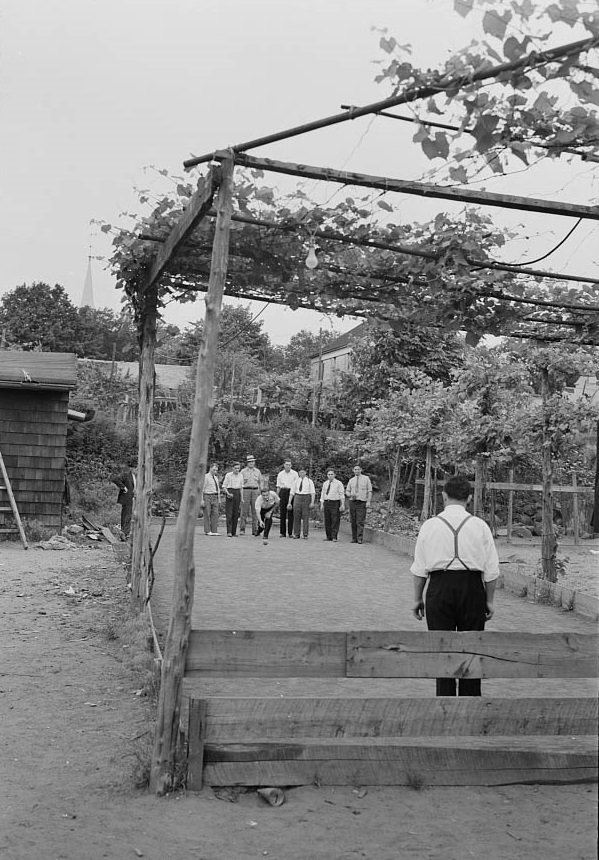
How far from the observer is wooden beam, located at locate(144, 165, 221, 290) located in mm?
5848

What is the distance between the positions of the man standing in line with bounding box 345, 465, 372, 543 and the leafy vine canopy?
10267 mm

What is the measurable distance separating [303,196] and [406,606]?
678 centimetres

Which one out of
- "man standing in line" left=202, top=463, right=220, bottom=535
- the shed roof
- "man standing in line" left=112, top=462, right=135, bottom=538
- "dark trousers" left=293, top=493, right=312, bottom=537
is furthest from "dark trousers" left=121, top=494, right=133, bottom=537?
"dark trousers" left=293, top=493, right=312, bottom=537

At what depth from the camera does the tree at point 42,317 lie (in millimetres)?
55031

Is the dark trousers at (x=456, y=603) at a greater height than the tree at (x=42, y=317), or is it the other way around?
the tree at (x=42, y=317)

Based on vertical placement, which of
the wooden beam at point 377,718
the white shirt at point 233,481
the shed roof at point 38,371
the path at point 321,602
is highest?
the shed roof at point 38,371

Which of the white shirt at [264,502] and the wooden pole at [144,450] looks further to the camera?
the white shirt at [264,502]

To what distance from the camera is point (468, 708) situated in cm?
510

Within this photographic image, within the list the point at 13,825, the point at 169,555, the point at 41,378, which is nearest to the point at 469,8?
the point at 13,825

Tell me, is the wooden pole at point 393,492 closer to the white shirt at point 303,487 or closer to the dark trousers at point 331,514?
the dark trousers at point 331,514

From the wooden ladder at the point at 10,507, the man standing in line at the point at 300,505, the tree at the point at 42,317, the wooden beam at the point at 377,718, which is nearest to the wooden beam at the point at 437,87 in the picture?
the wooden beam at the point at 377,718

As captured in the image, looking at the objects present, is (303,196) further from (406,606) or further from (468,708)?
(406,606)

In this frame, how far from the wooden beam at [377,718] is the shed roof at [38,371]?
47.4ft

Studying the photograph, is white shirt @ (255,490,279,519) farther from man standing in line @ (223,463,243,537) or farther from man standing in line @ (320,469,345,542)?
man standing in line @ (320,469,345,542)
